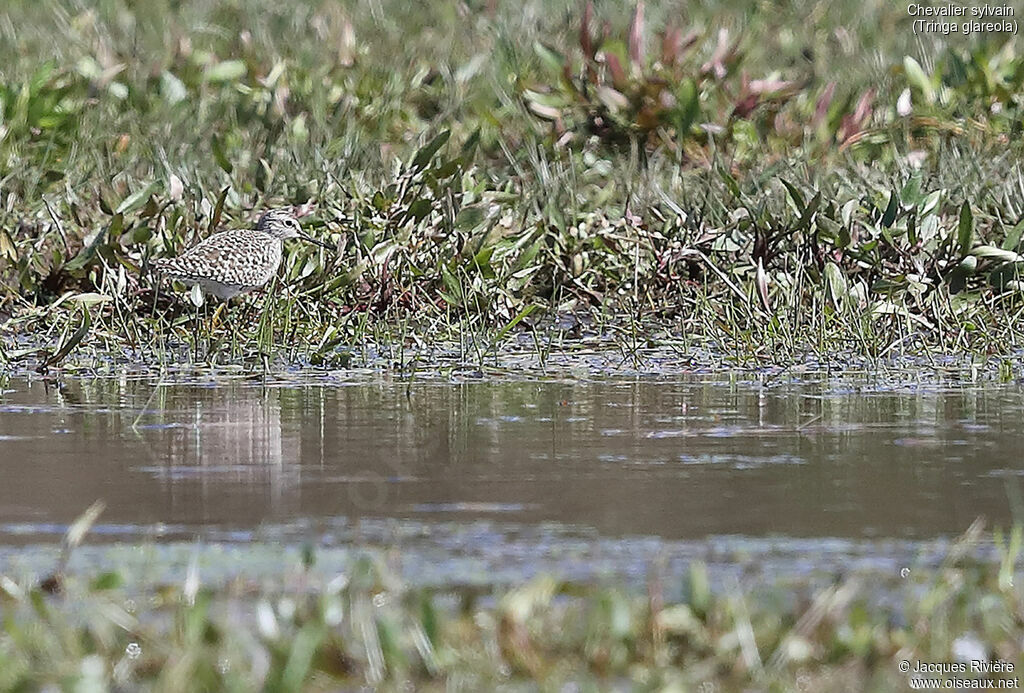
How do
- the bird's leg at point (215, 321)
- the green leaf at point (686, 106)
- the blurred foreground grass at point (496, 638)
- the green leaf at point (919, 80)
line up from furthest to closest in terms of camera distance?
the green leaf at point (919, 80), the green leaf at point (686, 106), the bird's leg at point (215, 321), the blurred foreground grass at point (496, 638)

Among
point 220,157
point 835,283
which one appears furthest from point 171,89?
point 835,283

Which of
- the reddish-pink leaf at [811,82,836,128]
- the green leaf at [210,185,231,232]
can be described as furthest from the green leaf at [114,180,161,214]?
the reddish-pink leaf at [811,82,836,128]

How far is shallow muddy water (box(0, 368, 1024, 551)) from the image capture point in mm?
4480

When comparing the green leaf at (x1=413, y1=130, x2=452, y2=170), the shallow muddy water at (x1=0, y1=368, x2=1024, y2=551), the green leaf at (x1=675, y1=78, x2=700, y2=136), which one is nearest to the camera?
the shallow muddy water at (x1=0, y1=368, x2=1024, y2=551)

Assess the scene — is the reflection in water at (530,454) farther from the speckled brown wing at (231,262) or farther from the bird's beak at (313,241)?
the bird's beak at (313,241)

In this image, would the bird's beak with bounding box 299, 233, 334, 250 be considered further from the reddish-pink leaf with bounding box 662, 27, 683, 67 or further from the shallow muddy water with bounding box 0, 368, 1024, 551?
the reddish-pink leaf with bounding box 662, 27, 683, 67

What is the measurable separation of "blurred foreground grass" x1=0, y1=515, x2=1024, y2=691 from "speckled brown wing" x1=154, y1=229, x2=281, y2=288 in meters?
4.02

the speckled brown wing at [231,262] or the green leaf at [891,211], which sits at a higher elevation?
the green leaf at [891,211]

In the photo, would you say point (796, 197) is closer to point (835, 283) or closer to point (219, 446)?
point (835, 283)

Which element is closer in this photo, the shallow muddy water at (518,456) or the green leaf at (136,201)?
the shallow muddy water at (518,456)

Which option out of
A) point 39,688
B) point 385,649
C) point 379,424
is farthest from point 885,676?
point 379,424

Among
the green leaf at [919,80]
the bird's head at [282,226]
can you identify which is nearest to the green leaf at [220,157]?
the bird's head at [282,226]

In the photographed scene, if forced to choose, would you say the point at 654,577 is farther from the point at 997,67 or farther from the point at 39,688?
the point at 997,67

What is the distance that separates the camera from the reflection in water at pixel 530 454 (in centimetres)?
454
